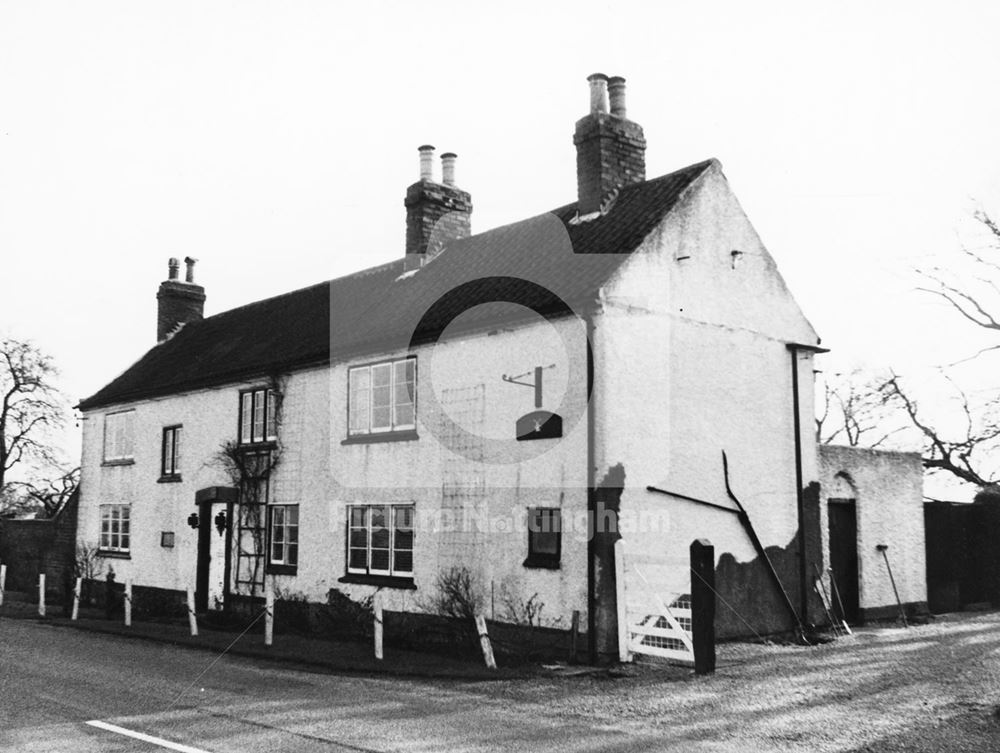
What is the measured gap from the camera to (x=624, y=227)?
1568cm

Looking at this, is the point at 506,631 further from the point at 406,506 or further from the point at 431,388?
the point at 431,388

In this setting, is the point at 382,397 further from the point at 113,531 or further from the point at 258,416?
the point at 113,531

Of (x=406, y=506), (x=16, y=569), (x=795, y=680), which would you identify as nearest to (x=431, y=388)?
(x=406, y=506)

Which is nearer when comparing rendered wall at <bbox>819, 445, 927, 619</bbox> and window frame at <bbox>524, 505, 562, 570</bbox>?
window frame at <bbox>524, 505, 562, 570</bbox>

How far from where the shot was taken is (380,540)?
17109mm

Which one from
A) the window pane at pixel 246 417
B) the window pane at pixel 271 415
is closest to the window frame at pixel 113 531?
the window pane at pixel 246 417

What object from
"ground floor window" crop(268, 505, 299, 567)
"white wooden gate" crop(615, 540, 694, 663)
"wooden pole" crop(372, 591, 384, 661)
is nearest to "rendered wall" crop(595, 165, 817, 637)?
"white wooden gate" crop(615, 540, 694, 663)

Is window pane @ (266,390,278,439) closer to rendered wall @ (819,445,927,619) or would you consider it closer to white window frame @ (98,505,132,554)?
white window frame @ (98,505,132,554)

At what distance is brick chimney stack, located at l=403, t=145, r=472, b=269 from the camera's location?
2112 cm

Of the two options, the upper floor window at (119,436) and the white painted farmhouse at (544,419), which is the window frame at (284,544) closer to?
the white painted farmhouse at (544,419)

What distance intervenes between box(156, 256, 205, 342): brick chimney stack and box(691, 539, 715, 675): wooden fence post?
69.6ft

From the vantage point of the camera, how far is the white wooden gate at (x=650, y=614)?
12680 mm

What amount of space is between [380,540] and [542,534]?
4.02m

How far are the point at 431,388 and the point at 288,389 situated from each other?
4.56 m
